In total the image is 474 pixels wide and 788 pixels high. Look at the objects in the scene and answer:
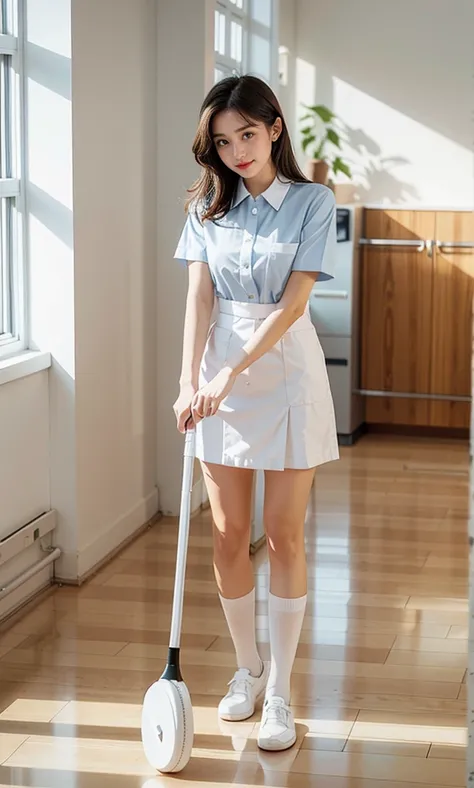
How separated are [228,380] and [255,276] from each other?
0.23 meters

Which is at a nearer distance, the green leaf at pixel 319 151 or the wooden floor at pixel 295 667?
the wooden floor at pixel 295 667

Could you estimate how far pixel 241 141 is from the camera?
96.5 inches

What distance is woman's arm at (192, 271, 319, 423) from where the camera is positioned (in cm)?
249

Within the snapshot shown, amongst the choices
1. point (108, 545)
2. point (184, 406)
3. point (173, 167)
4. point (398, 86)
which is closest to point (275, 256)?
point (184, 406)

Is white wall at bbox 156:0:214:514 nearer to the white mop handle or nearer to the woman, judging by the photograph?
the woman

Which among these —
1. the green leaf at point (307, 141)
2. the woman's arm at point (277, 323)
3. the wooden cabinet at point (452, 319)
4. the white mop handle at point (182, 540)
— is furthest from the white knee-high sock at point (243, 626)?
the green leaf at point (307, 141)

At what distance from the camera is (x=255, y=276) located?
254cm

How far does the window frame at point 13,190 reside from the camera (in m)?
3.50

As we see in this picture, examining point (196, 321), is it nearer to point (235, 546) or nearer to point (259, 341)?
point (259, 341)

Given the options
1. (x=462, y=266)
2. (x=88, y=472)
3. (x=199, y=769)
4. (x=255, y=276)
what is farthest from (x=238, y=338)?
(x=462, y=266)

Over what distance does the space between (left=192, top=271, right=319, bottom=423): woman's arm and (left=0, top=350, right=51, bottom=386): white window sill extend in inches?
39.1

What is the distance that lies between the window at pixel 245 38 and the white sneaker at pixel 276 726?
8.40 ft

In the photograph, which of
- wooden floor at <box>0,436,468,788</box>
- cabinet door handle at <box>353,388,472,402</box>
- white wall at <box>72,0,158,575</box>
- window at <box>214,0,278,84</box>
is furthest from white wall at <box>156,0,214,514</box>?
cabinet door handle at <box>353,388,472,402</box>

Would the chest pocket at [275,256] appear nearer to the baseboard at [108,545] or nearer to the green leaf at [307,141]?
the baseboard at [108,545]
